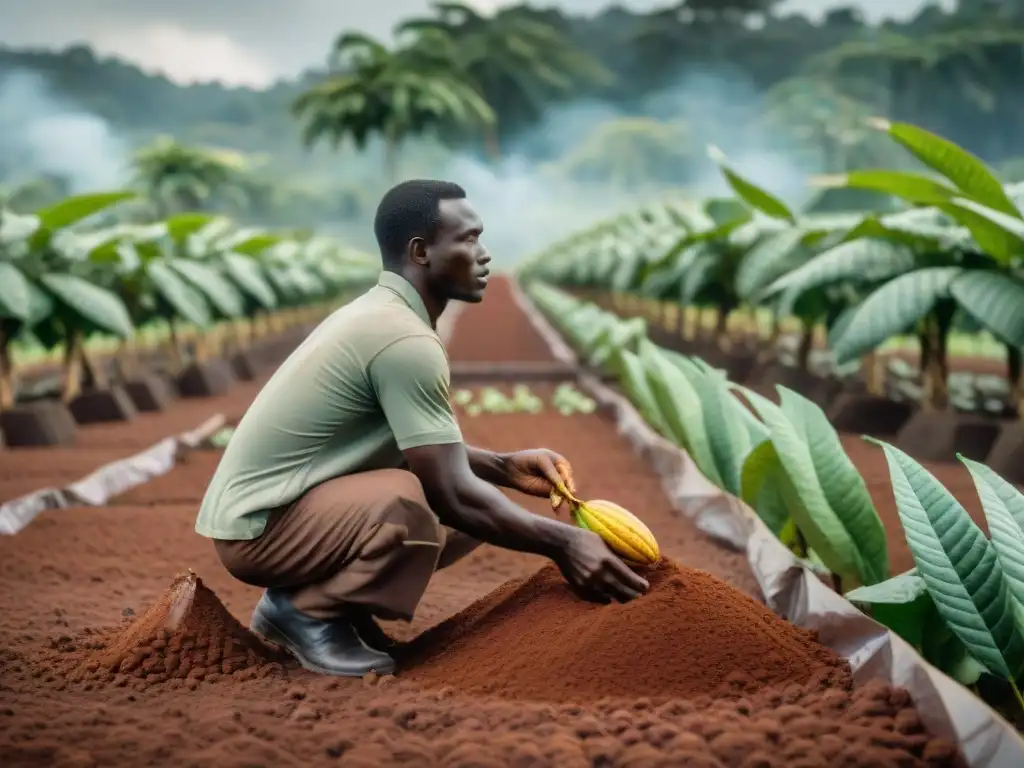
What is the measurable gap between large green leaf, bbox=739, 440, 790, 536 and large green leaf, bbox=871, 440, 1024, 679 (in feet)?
1.93

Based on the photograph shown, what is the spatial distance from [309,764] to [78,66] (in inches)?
1119

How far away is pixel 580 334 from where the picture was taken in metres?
6.38

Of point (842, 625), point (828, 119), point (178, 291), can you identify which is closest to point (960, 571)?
point (842, 625)

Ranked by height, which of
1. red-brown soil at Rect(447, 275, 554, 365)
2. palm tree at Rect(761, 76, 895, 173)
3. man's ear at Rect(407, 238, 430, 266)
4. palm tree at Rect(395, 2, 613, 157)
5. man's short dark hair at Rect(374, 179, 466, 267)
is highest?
palm tree at Rect(395, 2, 613, 157)

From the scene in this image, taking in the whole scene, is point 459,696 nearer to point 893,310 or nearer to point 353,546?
point 353,546

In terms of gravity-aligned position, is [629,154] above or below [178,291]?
above

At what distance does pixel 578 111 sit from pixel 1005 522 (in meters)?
35.3

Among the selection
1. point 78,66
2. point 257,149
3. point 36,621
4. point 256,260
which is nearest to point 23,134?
point 78,66

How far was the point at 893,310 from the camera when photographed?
3.08 m

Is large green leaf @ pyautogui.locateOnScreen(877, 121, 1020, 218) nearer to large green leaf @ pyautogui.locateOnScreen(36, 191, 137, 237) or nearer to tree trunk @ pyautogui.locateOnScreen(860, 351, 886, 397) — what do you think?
tree trunk @ pyautogui.locateOnScreen(860, 351, 886, 397)

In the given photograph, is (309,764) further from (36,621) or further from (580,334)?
(580,334)

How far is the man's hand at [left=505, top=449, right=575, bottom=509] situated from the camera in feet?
5.87

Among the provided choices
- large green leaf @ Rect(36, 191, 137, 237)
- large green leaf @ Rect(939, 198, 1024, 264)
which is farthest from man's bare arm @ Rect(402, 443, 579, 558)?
large green leaf @ Rect(36, 191, 137, 237)

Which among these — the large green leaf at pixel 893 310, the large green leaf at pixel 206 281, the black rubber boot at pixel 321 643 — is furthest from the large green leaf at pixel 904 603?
the large green leaf at pixel 206 281
